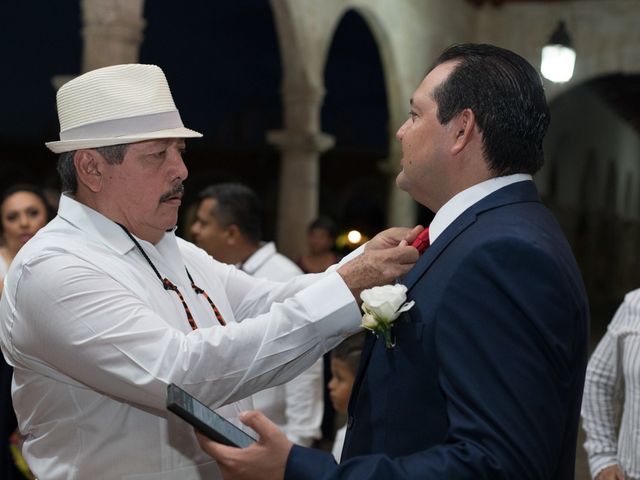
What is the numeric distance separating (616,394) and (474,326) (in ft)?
7.02

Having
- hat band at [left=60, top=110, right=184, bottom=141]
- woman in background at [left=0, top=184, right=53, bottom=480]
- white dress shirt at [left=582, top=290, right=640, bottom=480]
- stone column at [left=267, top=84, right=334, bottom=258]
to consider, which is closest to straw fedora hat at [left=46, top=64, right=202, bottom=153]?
hat band at [left=60, top=110, right=184, bottom=141]

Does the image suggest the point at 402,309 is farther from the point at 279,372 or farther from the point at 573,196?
the point at 573,196

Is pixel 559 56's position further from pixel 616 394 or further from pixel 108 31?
pixel 616 394

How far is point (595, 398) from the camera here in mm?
3561

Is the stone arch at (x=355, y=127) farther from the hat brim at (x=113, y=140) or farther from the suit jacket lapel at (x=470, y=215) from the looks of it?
the suit jacket lapel at (x=470, y=215)

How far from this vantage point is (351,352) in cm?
416

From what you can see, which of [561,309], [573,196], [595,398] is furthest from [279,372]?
[573,196]

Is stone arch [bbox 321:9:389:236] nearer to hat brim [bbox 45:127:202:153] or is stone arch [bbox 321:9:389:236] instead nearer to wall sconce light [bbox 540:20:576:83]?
wall sconce light [bbox 540:20:576:83]

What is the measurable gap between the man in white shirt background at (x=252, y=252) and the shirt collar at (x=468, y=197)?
283cm

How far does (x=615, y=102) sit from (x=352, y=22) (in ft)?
24.0

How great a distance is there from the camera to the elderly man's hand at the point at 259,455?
1.80m

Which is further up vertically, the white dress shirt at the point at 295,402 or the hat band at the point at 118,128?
the hat band at the point at 118,128

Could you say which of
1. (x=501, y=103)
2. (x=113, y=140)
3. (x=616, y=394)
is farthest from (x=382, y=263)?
(x=616, y=394)

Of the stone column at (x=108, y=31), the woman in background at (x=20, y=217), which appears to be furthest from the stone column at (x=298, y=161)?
the woman in background at (x=20, y=217)
